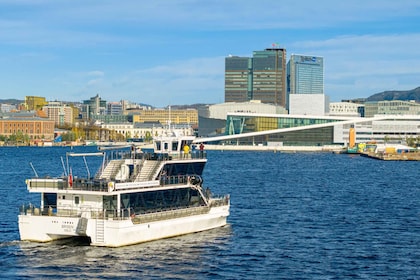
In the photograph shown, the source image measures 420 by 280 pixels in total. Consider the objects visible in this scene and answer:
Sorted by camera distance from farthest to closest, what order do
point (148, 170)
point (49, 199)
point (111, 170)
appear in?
point (111, 170)
point (148, 170)
point (49, 199)

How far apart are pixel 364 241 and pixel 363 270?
6.36 m

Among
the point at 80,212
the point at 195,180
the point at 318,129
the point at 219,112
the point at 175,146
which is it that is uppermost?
the point at 219,112

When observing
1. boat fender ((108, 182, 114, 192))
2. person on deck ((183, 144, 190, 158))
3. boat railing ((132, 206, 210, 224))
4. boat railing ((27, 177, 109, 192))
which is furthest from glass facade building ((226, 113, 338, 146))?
boat fender ((108, 182, 114, 192))

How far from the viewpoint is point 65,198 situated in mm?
33406

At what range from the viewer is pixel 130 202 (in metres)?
33.2

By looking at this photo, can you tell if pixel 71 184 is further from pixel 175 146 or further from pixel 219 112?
pixel 219 112

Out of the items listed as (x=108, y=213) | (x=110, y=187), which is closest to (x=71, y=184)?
(x=110, y=187)

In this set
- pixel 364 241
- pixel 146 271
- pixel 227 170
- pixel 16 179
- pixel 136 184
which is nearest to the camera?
pixel 146 271

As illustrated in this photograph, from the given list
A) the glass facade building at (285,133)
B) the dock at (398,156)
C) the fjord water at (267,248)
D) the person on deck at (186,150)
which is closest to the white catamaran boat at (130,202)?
the person on deck at (186,150)

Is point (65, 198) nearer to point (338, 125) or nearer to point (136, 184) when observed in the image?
point (136, 184)

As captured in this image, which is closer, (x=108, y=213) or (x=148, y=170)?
(x=108, y=213)

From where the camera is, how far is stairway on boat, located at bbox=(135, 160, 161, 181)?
3528 centimetres

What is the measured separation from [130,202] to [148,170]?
2.82 meters

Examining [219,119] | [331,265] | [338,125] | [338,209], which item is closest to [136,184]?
[331,265]
